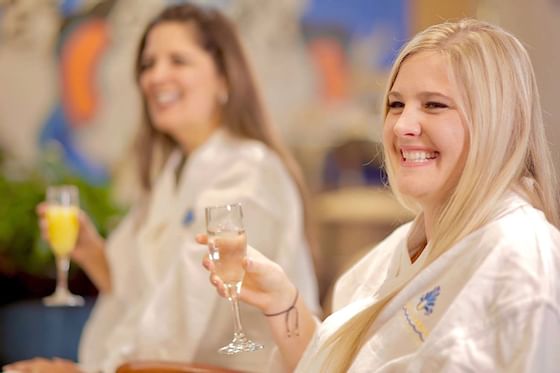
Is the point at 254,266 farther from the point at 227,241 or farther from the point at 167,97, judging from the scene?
the point at 167,97

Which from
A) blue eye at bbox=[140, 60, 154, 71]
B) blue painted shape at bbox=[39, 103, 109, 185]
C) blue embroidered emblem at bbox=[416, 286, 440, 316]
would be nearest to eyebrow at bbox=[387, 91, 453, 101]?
blue embroidered emblem at bbox=[416, 286, 440, 316]

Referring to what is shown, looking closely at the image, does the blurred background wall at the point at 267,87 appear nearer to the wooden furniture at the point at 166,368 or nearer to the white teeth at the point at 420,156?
the wooden furniture at the point at 166,368

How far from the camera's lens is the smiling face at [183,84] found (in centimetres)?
323

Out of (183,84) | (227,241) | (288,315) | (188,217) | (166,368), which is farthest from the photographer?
(183,84)

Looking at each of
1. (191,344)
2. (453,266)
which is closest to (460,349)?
(453,266)

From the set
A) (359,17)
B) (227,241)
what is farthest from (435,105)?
(359,17)

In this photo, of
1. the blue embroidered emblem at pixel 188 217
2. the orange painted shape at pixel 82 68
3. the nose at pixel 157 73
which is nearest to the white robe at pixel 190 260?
the blue embroidered emblem at pixel 188 217

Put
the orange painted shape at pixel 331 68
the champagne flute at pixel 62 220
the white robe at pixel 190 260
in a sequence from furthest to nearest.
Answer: the orange painted shape at pixel 331 68
the champagne flute at pixel 62 220
the white robe at pixel 190 260

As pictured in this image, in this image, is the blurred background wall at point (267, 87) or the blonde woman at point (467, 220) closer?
the blonde woman at point (467, 220)

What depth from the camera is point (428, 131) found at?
5.83ft

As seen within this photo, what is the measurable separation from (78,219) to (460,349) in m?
1.98

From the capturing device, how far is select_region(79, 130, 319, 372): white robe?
9.42 ft

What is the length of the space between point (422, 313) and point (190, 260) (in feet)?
4.25

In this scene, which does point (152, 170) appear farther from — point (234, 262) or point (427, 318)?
point (427, 318)
